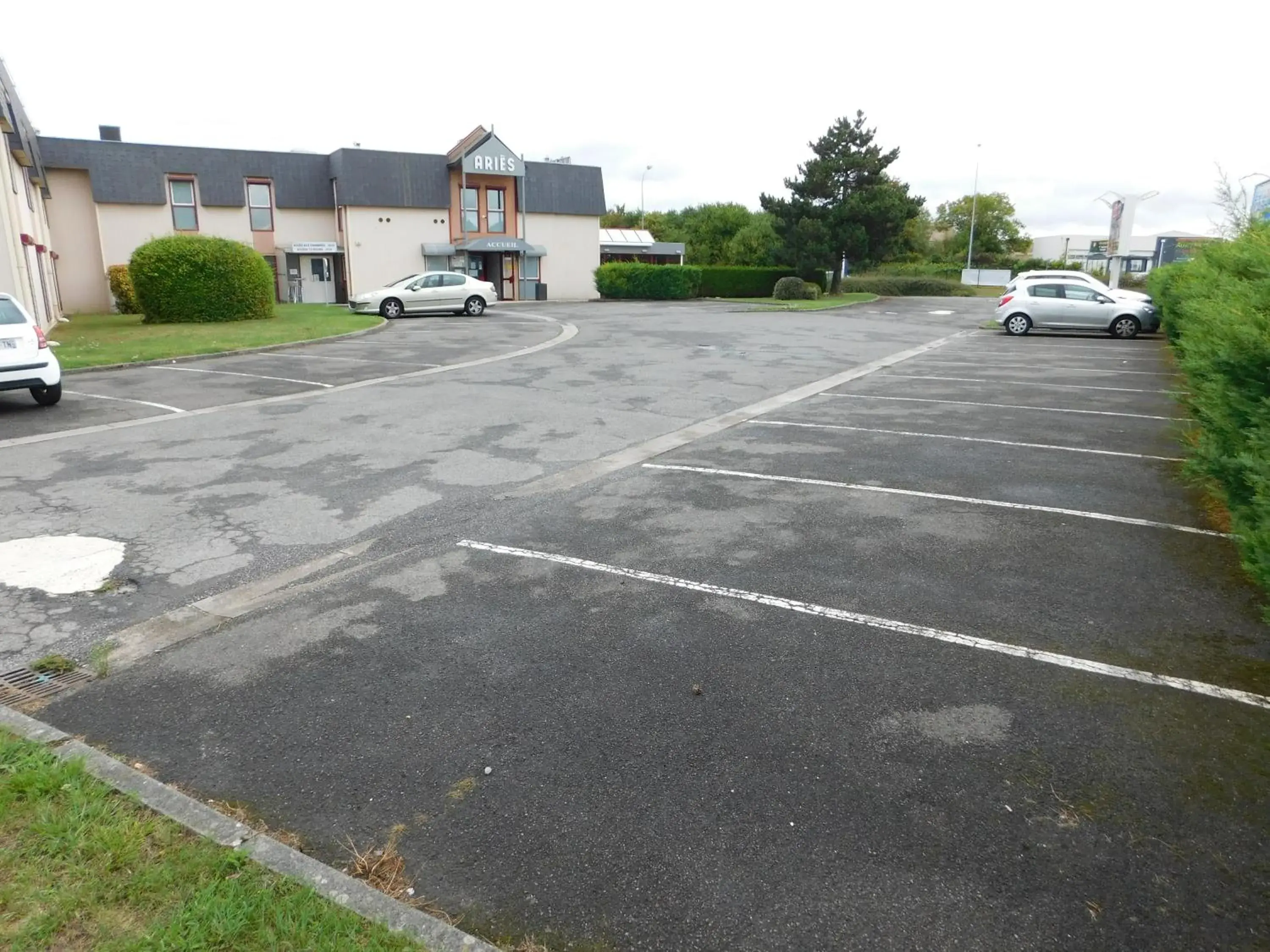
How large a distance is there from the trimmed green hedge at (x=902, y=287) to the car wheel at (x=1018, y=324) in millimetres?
30182

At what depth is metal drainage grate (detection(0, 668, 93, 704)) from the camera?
420cm

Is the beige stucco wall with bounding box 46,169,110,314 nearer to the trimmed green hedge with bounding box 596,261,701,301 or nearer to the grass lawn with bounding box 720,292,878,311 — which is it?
the trimmed green hedge with bounding box 596,261,701,301

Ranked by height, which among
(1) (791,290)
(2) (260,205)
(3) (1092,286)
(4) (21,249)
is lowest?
(1) (791,290)

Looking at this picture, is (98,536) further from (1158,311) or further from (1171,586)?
(1158,311)

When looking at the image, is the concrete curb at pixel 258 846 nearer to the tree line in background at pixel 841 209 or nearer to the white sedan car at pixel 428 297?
the white sedan car at pixel 428 297

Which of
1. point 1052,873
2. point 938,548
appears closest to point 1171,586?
point 938,548

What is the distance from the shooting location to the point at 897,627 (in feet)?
16.4

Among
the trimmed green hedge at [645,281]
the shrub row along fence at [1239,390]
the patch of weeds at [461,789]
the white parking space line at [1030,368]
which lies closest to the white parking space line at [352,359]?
the white parking space line at [1030,368]

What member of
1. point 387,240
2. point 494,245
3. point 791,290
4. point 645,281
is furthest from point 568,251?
point 791,290

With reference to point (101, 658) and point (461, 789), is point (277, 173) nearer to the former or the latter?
point (101, 658)

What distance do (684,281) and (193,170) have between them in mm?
23207

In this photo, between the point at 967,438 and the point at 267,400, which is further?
the point at 267,400

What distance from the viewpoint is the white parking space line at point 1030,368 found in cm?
1652

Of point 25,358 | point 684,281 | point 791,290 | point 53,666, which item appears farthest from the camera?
point 684,281
